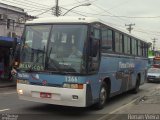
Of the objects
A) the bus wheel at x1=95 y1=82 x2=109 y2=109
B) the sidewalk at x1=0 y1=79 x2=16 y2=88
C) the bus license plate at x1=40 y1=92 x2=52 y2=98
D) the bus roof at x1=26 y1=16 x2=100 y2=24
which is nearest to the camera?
the bus license plate at x1=40 y1=92 x2=52 y2=98

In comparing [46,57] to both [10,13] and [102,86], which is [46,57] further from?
[10,13]

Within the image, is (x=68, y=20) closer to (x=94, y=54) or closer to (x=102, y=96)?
(x=94, y=54)

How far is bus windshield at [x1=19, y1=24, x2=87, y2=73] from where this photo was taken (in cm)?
1080

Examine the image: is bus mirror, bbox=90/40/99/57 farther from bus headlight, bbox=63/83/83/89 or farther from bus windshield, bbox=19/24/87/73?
bus headlight, bbox=63/83/83/89

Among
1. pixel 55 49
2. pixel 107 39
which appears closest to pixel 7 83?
pixel 107 39

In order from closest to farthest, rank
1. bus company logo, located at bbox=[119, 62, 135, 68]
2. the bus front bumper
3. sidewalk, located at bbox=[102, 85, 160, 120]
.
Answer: sidewalk, located at bbox=[102, 85, 160, 120], the bus front bumper, bus company logo, located at bbox=[119, 62, 135, 68]

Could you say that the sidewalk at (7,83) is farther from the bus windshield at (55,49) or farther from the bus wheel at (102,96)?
the bus windshield at (55,49)

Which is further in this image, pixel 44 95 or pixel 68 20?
pixel 68 20

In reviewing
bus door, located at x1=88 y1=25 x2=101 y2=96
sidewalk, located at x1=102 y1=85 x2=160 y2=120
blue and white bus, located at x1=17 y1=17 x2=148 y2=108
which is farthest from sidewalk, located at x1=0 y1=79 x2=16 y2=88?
sidewalk, located at x1=102 y1=85 x2=160 y2=120

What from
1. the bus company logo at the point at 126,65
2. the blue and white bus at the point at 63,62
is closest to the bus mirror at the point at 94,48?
the blue and white bus at the point at 63,62

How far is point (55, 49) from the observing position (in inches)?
436

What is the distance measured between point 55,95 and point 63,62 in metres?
0.99

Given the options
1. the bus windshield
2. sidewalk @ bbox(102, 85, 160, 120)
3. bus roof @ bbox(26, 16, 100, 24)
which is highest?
bus roof @ bbox(26, 16, 100, 24)

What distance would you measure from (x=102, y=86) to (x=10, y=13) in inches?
1483
